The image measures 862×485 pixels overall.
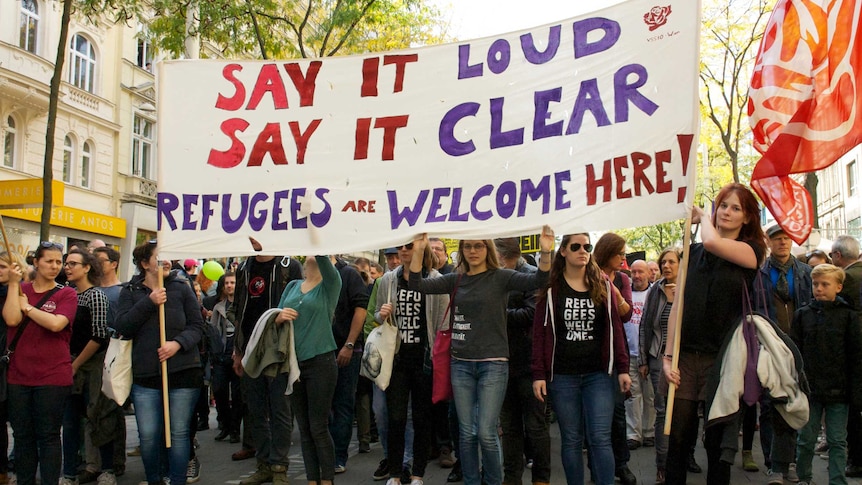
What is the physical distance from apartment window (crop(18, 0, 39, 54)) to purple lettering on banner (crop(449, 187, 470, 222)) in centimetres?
2052

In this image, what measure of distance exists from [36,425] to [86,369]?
922mm

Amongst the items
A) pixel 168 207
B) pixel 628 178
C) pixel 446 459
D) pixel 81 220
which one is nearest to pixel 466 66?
pixel 628 178

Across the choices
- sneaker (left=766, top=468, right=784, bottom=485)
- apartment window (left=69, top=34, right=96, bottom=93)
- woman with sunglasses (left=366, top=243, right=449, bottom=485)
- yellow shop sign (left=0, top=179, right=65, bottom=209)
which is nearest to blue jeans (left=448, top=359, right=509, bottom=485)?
woman with sunglasses (left=366, top=243, right=449, bottom=485)

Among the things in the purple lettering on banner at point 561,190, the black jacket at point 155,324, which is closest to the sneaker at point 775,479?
the purple lettering on banner at point 561,190

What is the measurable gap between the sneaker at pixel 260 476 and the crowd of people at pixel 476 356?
19mm


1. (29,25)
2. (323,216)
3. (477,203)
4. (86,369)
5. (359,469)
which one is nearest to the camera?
(477,203)

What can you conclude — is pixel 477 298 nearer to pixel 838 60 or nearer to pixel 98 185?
pixel 838 60

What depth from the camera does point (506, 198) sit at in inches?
199

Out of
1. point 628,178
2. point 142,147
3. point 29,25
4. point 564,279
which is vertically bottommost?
point 564,279

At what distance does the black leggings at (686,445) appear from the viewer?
4.38m

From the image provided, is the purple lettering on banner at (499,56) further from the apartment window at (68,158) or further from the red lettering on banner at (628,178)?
the apartment window at (68,158)

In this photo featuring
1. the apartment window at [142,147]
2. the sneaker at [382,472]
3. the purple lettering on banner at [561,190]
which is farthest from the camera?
the apartment window at [142,147]

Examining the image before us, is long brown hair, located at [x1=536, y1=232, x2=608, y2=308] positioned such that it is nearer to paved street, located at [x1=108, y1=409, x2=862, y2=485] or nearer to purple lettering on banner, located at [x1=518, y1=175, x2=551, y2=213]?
purple lettering on banner, located at [x1=518, y1=175, x2=551, y2=213]

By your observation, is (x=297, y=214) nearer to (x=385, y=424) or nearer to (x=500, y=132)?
(x=500, y=132)
